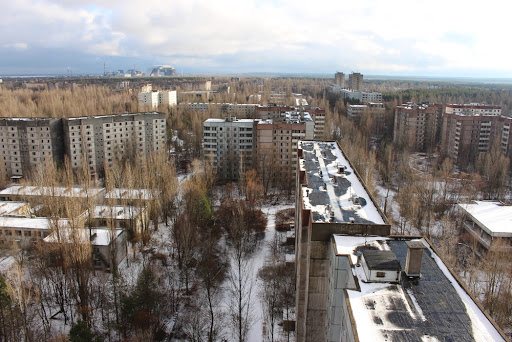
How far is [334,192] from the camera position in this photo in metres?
11.6

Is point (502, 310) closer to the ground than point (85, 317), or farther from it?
farther from it

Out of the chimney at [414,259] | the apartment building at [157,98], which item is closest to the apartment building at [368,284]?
the chimney at [414,259]

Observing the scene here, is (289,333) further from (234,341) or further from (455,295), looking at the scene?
(455,295)

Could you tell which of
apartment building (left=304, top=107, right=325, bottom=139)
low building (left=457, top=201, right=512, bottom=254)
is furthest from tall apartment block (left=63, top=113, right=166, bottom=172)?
low building (left=457, top=201, right=512, bottom=254)

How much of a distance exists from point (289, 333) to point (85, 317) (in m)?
6.59

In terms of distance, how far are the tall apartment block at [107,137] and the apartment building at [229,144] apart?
524 cm

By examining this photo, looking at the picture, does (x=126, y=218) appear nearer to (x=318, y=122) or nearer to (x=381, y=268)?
(x=381, y=268)

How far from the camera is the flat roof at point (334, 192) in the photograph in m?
9.63

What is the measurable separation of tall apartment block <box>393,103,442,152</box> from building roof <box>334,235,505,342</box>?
3239cm

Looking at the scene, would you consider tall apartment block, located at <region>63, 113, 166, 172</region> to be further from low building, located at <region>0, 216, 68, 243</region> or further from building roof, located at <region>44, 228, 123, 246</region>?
building roof, located at <region>44, 228, 123, 246</region>

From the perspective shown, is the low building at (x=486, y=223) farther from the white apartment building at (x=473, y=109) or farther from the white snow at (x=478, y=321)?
the white apartment building at (x=473, y=109)

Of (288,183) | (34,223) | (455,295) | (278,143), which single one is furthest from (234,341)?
(278,143)

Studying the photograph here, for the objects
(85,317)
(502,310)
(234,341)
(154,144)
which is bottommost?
(234,341)

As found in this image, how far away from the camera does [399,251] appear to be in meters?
8.39
